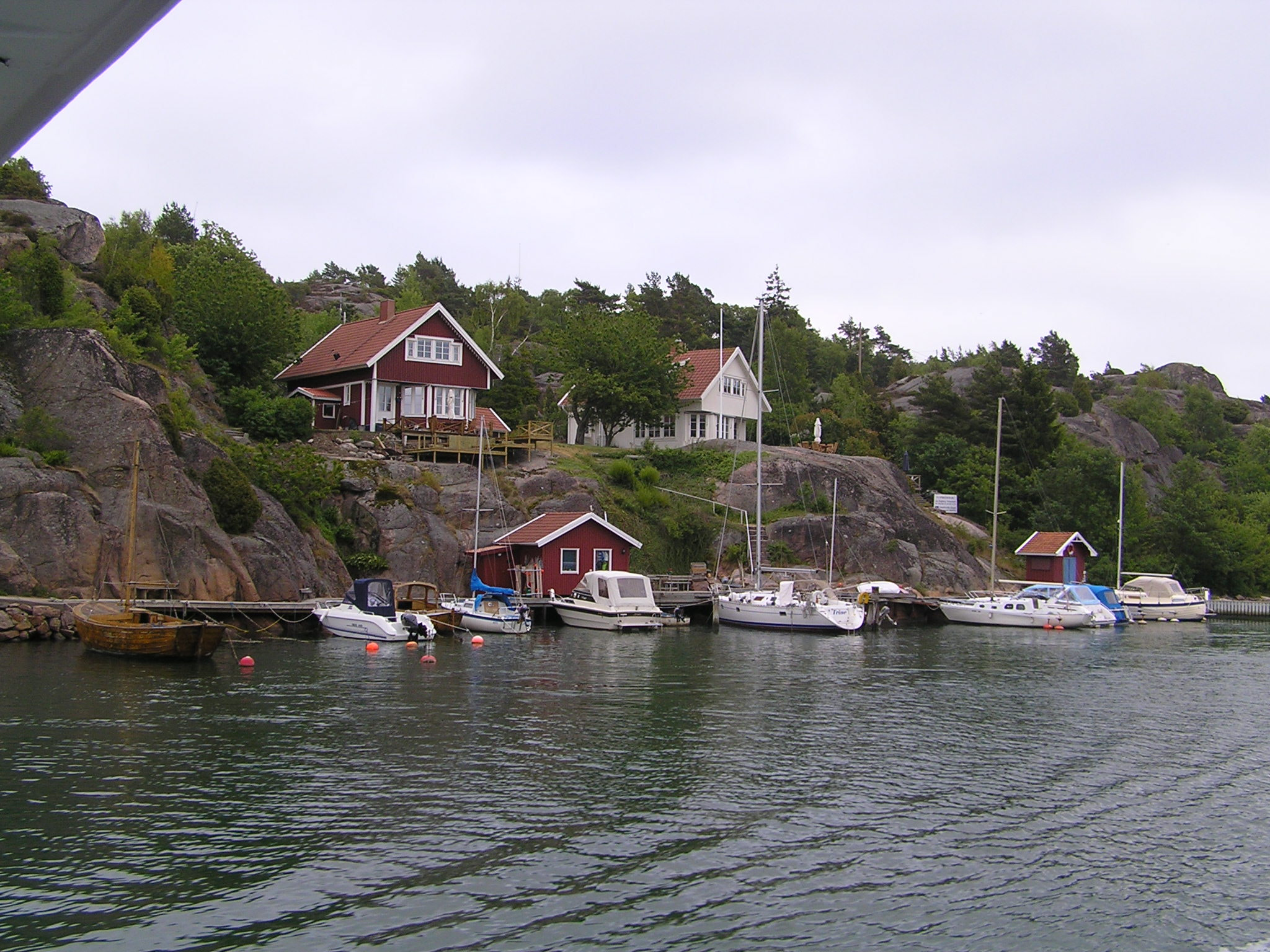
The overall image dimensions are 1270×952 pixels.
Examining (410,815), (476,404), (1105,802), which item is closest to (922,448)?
(476,404)

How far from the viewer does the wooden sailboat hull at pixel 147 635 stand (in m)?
31.3

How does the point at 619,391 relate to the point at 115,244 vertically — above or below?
below

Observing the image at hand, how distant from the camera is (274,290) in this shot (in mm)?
63062

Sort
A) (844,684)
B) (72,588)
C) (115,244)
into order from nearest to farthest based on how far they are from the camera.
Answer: (844,684)
(72,588)
(115,244)

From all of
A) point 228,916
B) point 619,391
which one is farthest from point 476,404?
point 228,916

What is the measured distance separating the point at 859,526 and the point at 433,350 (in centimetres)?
2741

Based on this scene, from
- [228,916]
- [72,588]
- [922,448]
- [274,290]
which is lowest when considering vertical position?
[228,916]

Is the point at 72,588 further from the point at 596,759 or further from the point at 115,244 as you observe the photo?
the point at 115,244

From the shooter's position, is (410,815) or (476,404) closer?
(410,815)

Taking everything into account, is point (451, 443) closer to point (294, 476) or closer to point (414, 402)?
point (414, 402)

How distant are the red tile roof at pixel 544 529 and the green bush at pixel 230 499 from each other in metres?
12.4

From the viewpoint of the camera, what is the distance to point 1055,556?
220ft

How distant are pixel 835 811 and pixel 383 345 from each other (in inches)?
1888

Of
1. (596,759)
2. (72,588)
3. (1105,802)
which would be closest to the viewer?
(1105,802)
